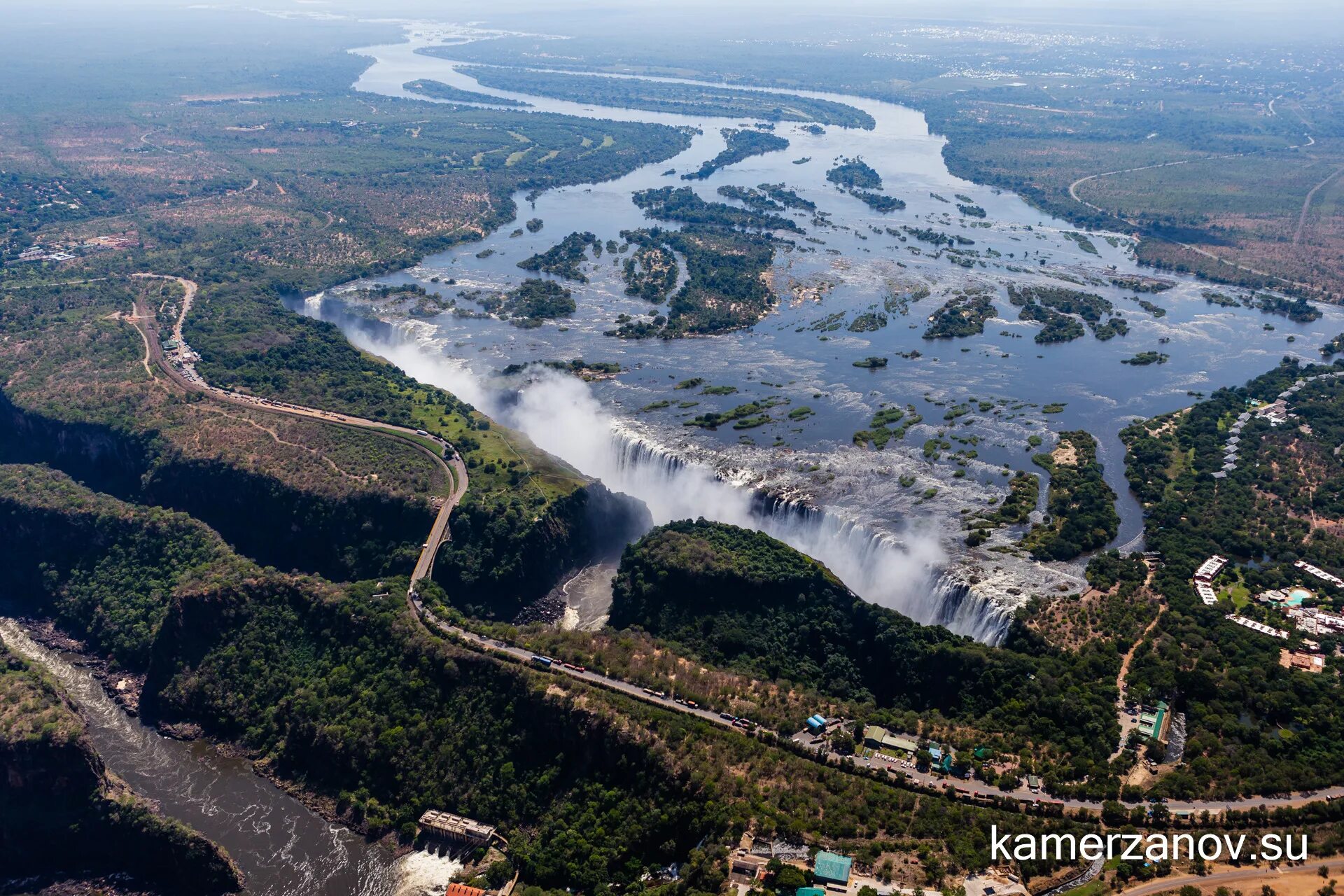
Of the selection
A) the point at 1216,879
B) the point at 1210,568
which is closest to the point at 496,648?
the point at 1216,879

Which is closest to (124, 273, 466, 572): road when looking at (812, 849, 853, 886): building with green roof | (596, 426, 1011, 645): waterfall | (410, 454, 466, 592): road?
(410, 454, 466, 592): road

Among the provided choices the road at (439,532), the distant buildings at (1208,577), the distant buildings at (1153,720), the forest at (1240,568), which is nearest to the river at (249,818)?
the road at (439,532)

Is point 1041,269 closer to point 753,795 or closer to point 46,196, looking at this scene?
point 753,795

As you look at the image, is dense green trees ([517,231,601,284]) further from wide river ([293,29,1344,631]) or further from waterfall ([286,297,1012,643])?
waterfall ([286,297,1012,643])

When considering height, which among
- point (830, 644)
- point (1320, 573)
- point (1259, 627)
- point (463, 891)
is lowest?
point (463, 891)

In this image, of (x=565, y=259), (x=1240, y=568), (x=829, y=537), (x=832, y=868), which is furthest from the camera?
(x=565, y=259)

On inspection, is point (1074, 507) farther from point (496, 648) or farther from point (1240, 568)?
point (496, 648)

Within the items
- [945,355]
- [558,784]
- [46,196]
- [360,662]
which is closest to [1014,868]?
[558,784]
